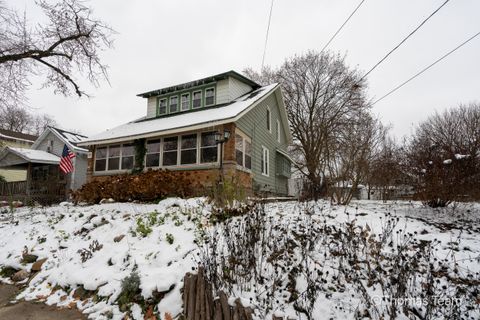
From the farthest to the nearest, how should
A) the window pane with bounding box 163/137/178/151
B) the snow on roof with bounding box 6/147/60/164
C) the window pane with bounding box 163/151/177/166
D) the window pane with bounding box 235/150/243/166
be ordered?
the snow on roof with bounding box 6/147/60/164 < the window pane with bounding box 163/137/178/151 < the window pane with bounding box 163/151/177/166 < the window pane with bounding box 235/150/243/166

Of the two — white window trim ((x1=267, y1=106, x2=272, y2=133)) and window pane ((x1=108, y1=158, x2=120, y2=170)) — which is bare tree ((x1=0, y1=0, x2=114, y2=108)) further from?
white window trim ((x1=267, y1=106, x2=272, y2=133))

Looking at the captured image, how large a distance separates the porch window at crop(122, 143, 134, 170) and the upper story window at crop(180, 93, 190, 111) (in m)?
3.82

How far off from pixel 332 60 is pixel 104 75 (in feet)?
50.6

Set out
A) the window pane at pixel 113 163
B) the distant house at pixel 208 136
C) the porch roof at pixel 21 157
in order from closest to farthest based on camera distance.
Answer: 1. the distant house at pixel 208 136
2. the window pane at pixel 113 163
3. the porch roof at pixel 21 157

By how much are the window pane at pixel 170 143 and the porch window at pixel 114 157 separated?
10.5ft

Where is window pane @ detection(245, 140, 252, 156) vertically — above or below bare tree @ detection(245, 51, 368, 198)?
below

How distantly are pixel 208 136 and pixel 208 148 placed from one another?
1.82 feet

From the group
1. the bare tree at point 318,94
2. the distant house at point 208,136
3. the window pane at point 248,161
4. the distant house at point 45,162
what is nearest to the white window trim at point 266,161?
the distant house at point 208,136

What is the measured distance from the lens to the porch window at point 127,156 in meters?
13.2

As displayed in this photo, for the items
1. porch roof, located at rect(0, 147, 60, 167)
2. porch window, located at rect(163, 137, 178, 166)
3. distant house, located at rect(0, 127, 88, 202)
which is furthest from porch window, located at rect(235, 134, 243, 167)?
porch roof, located at rect(0, 147, 60, 167)

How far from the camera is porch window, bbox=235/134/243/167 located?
433 inches

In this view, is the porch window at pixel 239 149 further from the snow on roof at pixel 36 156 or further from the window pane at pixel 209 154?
the snow on roof at pixel 36 156

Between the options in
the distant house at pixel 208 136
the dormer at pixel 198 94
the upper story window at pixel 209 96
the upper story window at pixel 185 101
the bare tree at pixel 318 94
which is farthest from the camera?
the bare tree at pixel 318 94

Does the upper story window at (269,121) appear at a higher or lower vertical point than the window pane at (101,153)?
higher
